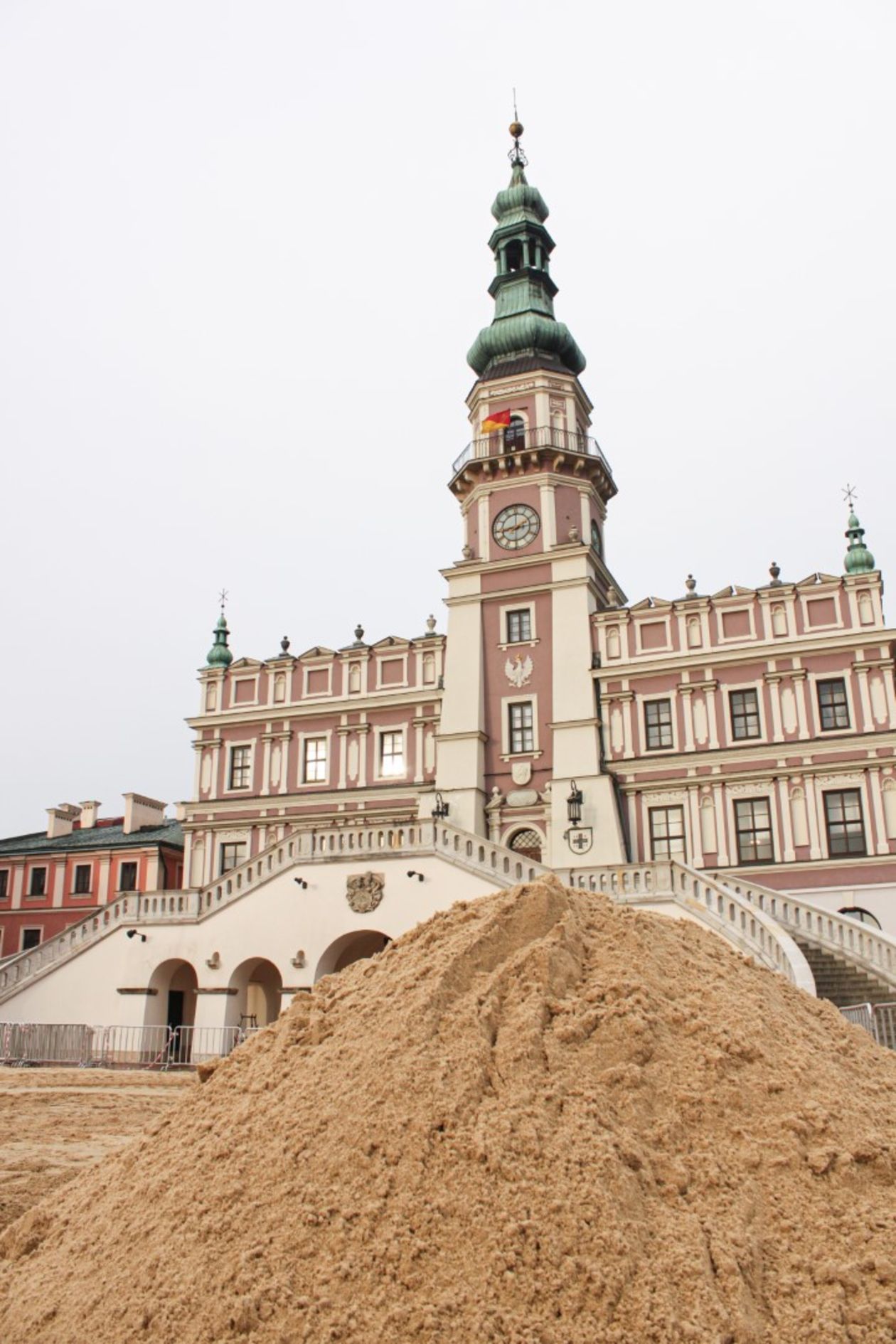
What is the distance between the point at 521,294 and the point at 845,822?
22.5m

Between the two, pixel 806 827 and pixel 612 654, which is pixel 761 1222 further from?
pixel 612 654

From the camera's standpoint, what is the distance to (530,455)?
116ft

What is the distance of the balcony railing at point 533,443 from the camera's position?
3588cm

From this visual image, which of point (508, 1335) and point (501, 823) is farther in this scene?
point (501, 823)

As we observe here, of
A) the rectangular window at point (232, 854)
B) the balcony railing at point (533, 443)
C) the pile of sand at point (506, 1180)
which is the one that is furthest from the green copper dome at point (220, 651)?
the pile of sand at point (506, 1180)

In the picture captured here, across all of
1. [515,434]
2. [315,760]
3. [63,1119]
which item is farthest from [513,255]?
[63,1119]

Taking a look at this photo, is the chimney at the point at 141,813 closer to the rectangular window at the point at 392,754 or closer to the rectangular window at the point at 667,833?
the rectangular window at the point at 392,754

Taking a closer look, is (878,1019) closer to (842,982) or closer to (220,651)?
(842,982)

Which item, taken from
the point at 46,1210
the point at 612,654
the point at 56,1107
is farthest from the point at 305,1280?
the point at 612,654

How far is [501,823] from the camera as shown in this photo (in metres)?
31.9

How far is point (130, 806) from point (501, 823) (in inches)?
825

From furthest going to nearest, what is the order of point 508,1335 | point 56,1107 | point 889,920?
point 889,920 → point 56,1107 → point 508,1335

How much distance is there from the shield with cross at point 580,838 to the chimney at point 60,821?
2673 cm

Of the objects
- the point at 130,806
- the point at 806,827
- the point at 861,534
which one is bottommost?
the point at 806,827
